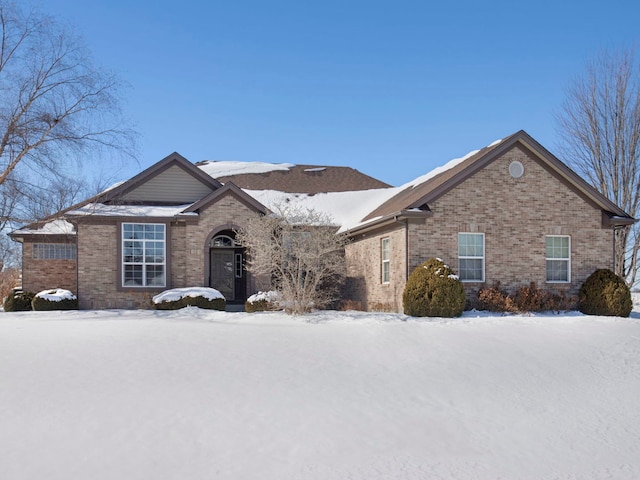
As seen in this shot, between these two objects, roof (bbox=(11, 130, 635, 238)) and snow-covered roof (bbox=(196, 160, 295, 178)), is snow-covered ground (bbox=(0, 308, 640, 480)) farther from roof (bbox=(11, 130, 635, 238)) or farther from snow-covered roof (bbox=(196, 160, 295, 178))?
snow-covered roof (bbox=(196, 160, 295, 178))

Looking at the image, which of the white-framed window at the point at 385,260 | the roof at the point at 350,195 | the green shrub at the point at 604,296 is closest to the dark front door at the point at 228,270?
the roof at the point at 350,195

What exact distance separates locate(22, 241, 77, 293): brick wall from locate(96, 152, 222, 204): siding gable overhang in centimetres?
494

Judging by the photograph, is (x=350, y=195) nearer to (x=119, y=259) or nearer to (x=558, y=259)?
(x=558, y=259)

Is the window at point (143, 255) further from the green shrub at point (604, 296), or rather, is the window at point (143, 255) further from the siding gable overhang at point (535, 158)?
the green shrub at point (604, 296)

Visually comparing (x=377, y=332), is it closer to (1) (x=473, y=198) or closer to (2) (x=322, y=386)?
(2) (x=322, y=386)

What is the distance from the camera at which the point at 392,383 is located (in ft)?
35.8

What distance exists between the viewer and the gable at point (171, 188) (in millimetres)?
22859

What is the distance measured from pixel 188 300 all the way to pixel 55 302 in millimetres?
4551

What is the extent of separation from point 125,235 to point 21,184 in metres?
3.59

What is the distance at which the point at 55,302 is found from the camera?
2072 centimetres

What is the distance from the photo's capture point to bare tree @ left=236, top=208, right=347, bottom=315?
58.9 ft

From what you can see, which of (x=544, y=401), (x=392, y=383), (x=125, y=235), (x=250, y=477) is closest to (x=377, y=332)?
(x=392, y=383)

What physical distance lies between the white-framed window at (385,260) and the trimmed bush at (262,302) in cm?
393

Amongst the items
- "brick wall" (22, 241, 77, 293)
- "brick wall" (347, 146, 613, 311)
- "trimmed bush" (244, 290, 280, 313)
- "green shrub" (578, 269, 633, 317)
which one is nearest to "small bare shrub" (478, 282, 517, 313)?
"brick wall" (347, 146, 613, 311)
